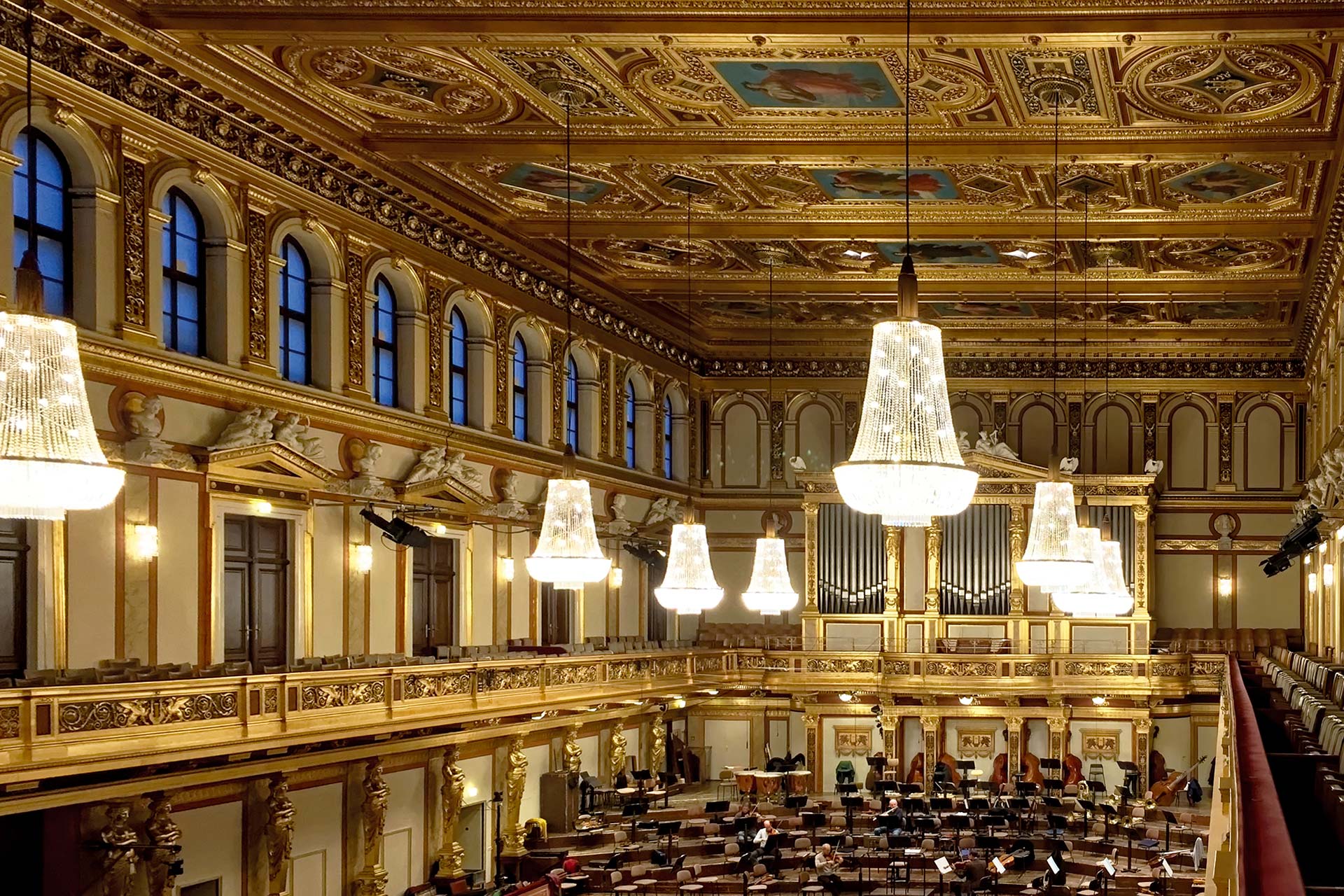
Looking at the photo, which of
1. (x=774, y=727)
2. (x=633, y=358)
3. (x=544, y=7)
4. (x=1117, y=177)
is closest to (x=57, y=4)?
(x=544, y=7)

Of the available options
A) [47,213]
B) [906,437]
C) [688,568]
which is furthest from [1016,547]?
[906,437]

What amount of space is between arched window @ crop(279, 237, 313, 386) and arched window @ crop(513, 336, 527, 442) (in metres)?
6.70

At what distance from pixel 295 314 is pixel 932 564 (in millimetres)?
18077

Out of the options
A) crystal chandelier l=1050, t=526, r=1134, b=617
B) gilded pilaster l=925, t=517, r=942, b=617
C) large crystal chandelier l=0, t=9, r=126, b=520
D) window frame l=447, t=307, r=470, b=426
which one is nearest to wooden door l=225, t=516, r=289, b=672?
window frame l=447, t=307, r=470, b=426

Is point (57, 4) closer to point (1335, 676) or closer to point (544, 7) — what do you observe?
point (544, 7)

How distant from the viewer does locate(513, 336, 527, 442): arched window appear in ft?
91.3

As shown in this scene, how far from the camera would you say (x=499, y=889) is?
949 inches

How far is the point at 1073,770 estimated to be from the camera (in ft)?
108

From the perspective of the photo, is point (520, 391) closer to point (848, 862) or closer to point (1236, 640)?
point (848, 862)

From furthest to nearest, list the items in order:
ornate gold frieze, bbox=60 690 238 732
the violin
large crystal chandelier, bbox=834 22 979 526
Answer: the violin, ornate gold frieze, bbox=60 690 238 732, large crystal chandelier, bbox=834 22 979 526

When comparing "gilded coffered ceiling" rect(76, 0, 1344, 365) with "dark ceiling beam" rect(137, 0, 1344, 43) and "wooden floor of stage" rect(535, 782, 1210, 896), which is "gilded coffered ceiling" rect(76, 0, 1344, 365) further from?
"wooden floor of stage" rect(535, 782, 1210, 896)

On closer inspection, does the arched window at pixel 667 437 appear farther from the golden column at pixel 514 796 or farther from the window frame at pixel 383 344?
the window frame at pixel 383 344

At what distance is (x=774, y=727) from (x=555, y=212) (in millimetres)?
14974

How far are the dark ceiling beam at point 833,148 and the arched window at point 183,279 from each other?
2.84 metres
